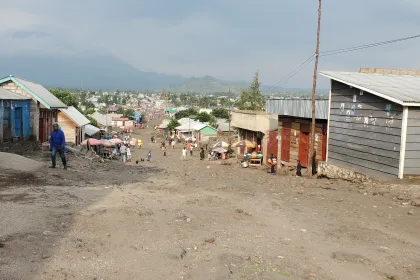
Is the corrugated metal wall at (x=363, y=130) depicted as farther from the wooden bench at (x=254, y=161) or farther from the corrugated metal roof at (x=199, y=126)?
the corrugated metal roof at (x=199, y=126)

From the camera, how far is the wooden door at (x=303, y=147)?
2314cm

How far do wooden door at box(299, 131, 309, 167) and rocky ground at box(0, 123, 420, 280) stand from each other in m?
10.2

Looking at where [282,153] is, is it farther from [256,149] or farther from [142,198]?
[142,198]

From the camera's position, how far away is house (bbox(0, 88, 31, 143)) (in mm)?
19641

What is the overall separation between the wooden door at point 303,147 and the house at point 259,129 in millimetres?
3593

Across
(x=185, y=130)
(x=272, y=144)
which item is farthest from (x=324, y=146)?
(x=185, y=130)

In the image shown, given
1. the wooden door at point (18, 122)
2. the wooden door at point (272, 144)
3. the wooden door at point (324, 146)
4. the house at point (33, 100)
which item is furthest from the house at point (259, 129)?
the wooden door at point (18, 122)

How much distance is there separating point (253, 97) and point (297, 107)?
4218cm

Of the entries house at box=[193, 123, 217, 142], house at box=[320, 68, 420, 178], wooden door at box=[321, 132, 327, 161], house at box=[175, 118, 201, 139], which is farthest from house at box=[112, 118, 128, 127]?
house at box=[320, 68, 420, 178]

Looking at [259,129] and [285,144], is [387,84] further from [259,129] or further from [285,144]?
[259,129]

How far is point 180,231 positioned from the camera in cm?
800

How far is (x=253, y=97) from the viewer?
64.8m

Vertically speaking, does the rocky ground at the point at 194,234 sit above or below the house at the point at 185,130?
above

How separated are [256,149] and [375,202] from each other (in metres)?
20.8
